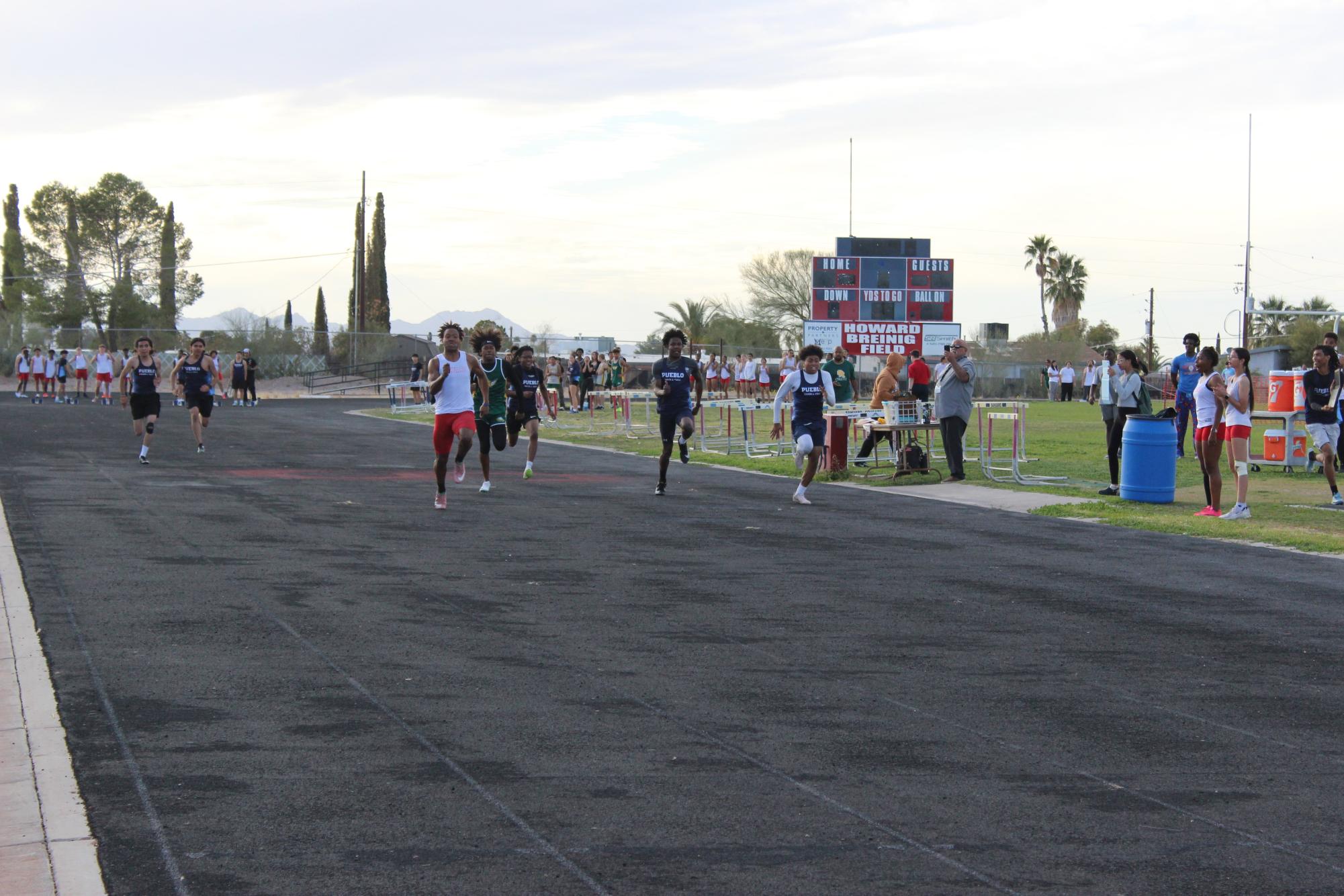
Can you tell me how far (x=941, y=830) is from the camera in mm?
4848

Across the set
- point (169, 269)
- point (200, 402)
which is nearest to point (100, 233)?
point (169, 269)

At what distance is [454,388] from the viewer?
15547 millimetres

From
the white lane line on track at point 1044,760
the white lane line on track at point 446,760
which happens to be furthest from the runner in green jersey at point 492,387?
the white lane line on track at point 1044,760

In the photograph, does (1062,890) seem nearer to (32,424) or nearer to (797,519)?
(797,519)

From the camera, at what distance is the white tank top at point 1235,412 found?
1491 cm

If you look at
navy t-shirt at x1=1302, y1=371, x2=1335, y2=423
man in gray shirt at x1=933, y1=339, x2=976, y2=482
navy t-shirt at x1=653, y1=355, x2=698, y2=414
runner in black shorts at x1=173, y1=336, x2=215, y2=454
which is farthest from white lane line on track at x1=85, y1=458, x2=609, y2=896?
runner in black shorts at x1=173, y1=336, x2=215, y2=454

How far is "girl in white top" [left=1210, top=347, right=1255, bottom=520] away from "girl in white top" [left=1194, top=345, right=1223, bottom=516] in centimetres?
9

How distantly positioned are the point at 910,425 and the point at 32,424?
Result: 20643 millimetres

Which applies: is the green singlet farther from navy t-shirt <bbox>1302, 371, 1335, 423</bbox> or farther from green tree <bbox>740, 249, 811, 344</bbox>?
green tree <bbox>740, 249, 811, 344</bbox>

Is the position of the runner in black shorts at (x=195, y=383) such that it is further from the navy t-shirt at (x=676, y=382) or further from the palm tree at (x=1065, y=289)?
the palm tree at (x=1065, y=289)

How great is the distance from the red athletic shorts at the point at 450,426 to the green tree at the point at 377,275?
2352 inches

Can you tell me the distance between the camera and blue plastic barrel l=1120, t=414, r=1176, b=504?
16.4 meters

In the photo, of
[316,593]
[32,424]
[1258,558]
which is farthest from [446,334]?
[32,424]

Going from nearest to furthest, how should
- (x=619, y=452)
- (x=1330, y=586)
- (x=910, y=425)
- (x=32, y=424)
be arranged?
(x=1330, y=586), (x=910, y=425), (x=619, y=452), (x=32, y=424)
